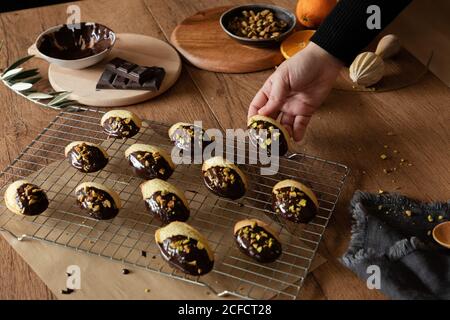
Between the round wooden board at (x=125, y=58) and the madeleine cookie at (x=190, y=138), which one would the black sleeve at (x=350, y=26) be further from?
the round wooden board at (x=125, y=58)

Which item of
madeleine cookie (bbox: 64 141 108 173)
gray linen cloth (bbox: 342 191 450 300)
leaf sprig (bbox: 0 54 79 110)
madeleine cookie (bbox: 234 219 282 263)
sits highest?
A: gray linen cloth (bbox: 342 191 450 300)

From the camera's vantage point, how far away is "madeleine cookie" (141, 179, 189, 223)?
4.12 ft

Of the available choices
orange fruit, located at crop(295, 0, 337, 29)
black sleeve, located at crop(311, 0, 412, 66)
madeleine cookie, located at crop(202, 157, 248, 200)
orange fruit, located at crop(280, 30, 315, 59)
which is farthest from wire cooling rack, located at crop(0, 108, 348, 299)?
orange fruit, located at crop(295, 0, 337, 29)

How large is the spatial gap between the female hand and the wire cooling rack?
143 mm

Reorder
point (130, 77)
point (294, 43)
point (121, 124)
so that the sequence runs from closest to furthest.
Result: point (121, 124) → point (130, 77) → point (294, 43)

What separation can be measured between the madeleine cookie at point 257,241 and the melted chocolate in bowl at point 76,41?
2.97 ft

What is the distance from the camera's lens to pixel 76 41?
1.87 metres

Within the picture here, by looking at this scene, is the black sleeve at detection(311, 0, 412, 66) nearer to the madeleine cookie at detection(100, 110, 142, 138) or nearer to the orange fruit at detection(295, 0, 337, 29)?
the orange fruit at detection(295, 0, 337, 29)

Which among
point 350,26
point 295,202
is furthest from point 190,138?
point 350,26

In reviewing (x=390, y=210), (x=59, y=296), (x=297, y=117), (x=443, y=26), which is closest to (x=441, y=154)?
(x=390, y=210)

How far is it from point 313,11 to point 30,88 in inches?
37.4

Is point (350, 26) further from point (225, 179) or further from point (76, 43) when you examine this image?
point (76, 43)

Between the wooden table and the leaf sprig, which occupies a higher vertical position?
the wooden table
